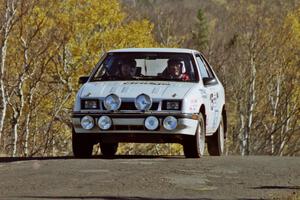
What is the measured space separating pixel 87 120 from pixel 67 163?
93 cm

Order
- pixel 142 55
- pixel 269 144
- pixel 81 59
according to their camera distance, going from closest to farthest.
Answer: pixel 142 55 < pixel 81 59 < pixel 269 144

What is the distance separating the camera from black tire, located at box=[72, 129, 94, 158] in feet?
38.9

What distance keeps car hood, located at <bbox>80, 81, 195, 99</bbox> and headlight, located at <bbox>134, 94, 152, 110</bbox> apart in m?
0.06

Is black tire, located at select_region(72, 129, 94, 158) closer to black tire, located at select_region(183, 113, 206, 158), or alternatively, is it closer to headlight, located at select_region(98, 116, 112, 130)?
headlight, located at select_region(98, 116, 112, 130)

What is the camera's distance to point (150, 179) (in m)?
9.12

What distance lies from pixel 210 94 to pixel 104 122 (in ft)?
6.50

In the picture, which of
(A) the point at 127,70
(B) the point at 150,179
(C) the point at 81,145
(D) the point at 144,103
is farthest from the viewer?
(A) the point at 127,70

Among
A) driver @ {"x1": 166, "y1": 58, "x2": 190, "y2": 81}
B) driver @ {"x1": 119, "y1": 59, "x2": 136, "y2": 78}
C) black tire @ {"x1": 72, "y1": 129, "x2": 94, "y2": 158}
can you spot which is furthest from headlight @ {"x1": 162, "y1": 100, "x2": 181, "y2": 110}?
black tire @ {"x1": 72, "y1": 129, "x2": 94, "y2": 158}

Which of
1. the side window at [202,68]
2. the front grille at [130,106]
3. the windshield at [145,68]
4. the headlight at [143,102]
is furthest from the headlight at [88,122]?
the side window at [202,68]

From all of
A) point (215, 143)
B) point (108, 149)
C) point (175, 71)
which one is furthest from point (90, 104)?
point (215, 143)

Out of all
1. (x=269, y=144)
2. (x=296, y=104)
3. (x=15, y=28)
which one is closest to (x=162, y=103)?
(x=15, y=28)

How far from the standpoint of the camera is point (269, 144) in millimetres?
45344

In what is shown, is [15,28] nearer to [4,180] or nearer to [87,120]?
[87,120]

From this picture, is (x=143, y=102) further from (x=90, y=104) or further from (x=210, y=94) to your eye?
(x=210, y=94)
